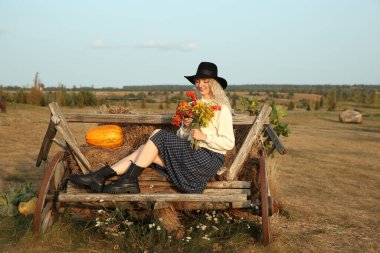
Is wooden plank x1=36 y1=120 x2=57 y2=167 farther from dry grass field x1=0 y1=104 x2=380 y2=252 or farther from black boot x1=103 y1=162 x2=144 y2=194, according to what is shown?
black boot x1=103 y1=162 x2=144 y2=194

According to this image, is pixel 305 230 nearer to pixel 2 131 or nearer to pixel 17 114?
pixel 2 131

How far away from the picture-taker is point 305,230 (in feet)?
22.0

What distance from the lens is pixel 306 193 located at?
366 inches

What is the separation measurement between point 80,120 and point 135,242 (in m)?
1.68

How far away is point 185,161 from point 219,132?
0.51m

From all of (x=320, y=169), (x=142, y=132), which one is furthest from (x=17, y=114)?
(x=142, y=132)

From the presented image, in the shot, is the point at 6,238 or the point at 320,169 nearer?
the point at 6,238

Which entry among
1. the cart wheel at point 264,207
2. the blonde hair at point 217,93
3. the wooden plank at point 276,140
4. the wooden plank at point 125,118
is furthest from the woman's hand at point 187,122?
the wooden plank at point 276,140

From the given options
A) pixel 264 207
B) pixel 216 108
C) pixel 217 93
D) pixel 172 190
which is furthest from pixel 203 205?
pixel 217 93

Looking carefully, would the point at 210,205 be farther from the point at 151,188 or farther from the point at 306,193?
the point at 306,193

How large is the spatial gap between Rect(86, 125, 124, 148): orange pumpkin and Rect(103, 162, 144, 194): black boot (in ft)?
3.54

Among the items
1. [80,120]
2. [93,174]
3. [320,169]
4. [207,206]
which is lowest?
[320,169]

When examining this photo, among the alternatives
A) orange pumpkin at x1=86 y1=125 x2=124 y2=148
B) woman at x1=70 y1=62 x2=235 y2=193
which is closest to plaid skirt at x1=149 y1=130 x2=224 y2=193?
woman at x1=70 y1=62 x2=235 y2=193

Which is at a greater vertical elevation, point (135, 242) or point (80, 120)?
point (80, 120)
